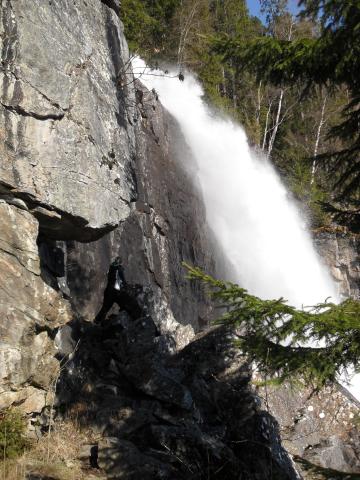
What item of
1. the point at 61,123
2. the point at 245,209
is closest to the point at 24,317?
the point at 61,123

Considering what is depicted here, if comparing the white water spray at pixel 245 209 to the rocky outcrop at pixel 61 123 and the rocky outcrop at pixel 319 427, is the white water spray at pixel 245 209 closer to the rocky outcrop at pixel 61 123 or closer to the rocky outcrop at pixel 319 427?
the rocky outcrop at pixel 319 427

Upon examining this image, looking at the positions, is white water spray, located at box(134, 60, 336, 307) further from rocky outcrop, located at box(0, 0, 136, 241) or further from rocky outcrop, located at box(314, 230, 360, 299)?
rocky outcrop, located at box(0, 0, 136, 241)

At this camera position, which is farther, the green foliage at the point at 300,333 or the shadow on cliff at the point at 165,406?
the shadow on cliff at the point at 165,406

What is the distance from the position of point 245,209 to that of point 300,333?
1868cm

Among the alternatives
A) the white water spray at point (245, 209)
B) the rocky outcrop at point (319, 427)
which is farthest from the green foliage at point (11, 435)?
the white water spray at point (245, 209)

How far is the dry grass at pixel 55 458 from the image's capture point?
543cm

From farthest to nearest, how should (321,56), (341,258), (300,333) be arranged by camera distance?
(341,258) < (321,56) < (300,333)

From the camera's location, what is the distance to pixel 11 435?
5.70 m

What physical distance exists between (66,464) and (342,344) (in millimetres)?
3735

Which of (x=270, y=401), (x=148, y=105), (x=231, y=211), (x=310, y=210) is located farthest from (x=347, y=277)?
(x=270, y=401)

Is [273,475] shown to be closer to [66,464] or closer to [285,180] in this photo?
[66,464]

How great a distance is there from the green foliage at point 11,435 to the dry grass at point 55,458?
100mm

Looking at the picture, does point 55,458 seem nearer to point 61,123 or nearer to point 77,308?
point 61,123

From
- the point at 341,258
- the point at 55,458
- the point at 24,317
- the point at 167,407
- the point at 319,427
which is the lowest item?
the point at 55,458
